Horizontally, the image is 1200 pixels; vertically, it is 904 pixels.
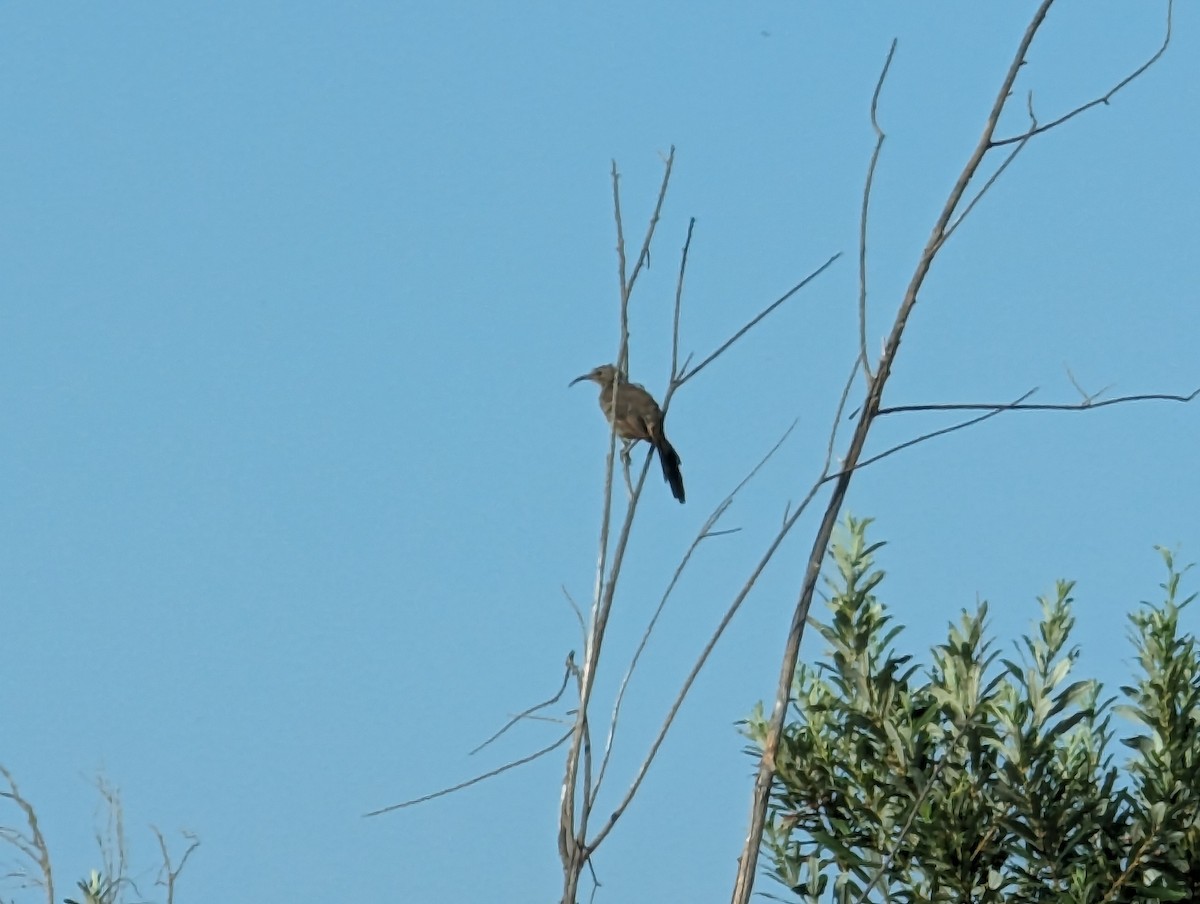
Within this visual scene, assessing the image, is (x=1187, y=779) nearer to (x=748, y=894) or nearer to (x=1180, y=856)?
(x=1180, y=856)

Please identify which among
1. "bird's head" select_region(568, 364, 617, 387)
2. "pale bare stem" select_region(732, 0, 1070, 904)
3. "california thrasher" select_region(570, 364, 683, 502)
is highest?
"bird's head" select_region(568, 364, 617, 387)

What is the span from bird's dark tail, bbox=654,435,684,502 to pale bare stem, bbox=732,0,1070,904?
8406 mm

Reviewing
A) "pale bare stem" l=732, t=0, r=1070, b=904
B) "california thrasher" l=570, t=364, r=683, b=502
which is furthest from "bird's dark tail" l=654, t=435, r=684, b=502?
"pale bare stem" l=732, t=0, r=1070, b=904

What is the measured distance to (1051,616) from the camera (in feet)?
20.8

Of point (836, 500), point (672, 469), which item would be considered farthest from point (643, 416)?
point (836, 500)

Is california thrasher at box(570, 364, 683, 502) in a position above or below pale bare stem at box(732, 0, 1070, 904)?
above

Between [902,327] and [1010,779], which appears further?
[1010,779]

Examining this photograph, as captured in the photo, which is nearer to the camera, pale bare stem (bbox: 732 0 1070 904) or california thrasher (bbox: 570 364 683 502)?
pale bare stem (bbox: 732 0 1070 904)

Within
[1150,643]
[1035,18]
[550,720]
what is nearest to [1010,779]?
[1150,643]

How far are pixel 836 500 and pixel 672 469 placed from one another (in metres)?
8.66

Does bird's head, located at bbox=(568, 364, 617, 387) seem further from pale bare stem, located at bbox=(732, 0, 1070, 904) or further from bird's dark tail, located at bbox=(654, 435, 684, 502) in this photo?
pale bare stem, located at bbox=(732, 0, 1070, 904)

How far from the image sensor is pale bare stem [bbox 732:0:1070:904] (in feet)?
9.33

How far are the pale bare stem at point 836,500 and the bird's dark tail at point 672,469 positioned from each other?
8406mm

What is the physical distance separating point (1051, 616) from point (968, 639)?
32 centimetres
